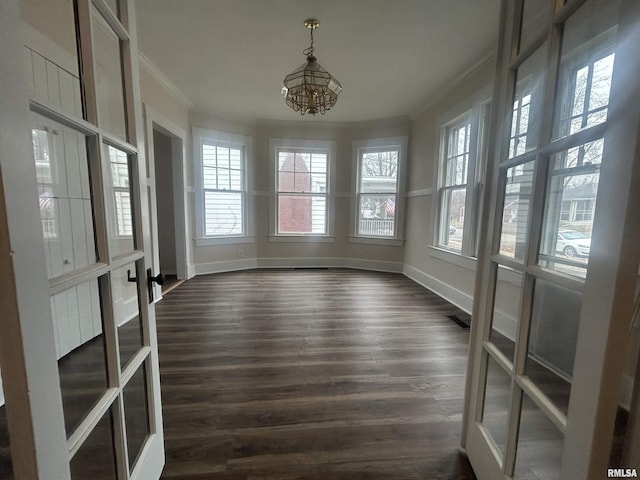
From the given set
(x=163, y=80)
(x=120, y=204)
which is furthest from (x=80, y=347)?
(x=163, y=80)

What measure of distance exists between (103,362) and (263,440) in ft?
3.14

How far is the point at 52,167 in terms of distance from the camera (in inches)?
38.8

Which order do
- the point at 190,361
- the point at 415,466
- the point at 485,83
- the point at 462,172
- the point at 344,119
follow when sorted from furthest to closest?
the point at 344,119 → the point at 462,172 → the point at 485,83 → the point at 190,361 → the point at 415,466

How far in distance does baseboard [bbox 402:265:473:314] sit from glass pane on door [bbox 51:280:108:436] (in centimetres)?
324

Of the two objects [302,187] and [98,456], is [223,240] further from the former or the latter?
[98,456]

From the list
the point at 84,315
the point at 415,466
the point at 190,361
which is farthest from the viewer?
the point at 190,361

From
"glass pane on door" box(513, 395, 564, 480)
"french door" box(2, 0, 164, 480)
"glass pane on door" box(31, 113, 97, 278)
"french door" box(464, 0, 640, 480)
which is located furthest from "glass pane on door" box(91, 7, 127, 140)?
"glass pane on door" box(513, 395, 564, 480)

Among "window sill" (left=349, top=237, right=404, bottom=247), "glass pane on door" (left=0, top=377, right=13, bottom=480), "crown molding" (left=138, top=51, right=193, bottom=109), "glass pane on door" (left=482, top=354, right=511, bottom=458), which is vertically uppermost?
"crown molding" (left=138, top=51, right=193, bottom=109)

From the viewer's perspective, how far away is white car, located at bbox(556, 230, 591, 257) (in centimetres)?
77

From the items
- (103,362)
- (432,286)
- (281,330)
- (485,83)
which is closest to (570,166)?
(103,362)

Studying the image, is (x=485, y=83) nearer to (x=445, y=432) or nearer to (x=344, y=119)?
(x=344, y=119)

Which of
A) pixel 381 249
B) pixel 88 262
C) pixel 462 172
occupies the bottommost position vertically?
pixel 381 249

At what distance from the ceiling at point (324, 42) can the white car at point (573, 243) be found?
2.25 m

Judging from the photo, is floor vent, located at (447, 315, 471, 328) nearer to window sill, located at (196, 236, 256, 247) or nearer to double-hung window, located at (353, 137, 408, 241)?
double-hung window, located at (353, 137, 408, 241)
